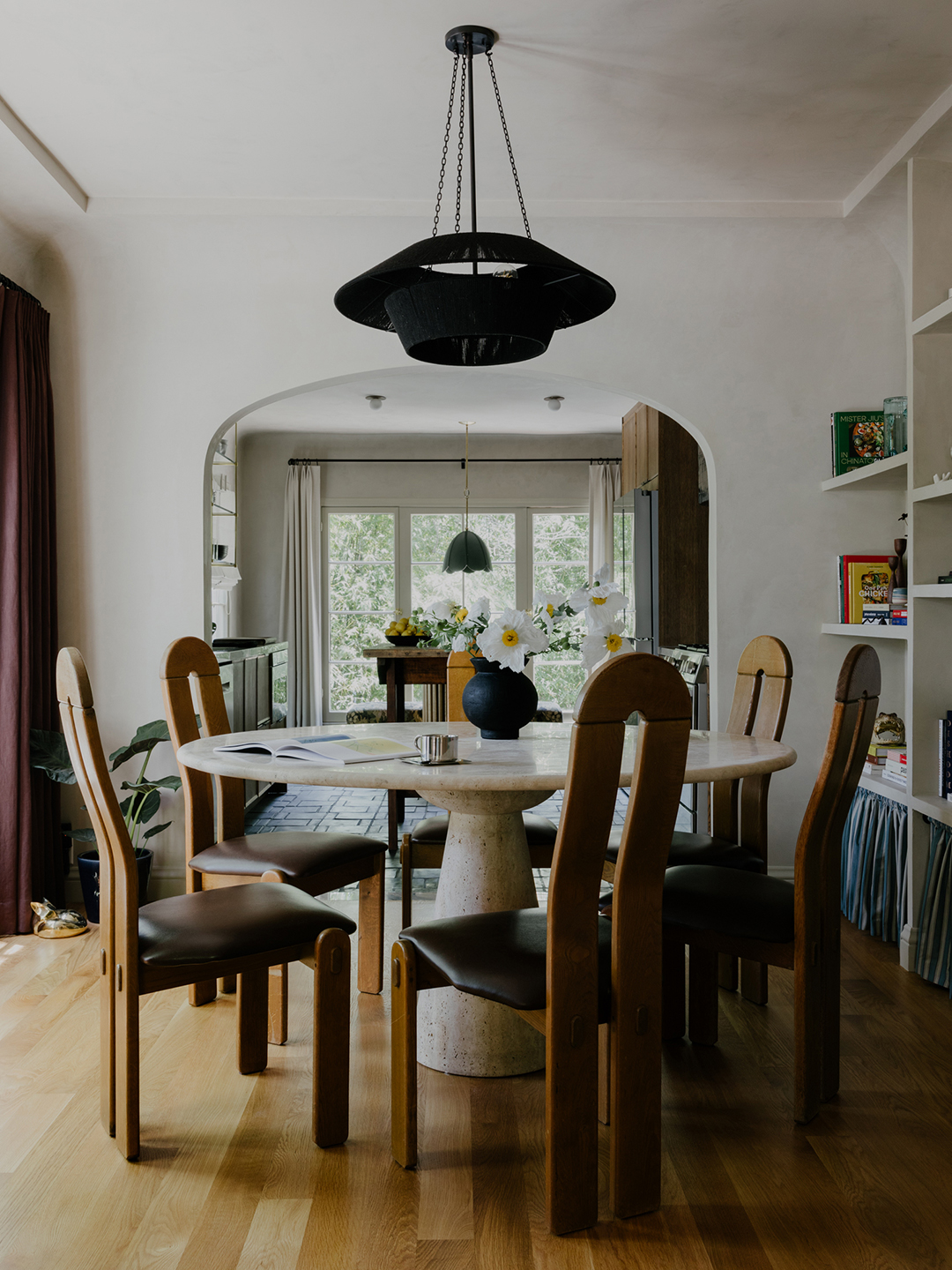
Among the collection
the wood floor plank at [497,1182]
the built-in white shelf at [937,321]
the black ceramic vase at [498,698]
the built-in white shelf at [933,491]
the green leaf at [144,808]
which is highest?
the built-in white shelf at [937,321]

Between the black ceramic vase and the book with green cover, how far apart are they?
193 cm

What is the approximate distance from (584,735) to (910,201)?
7.74 feet

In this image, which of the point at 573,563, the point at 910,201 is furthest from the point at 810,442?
the point at 573,563

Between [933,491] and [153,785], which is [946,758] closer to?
[933,491]

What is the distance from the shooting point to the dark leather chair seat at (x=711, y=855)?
8.03 ft

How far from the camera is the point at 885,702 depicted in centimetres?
375

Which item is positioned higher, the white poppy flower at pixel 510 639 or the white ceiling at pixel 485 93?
the white ceiling at pixel 485 93

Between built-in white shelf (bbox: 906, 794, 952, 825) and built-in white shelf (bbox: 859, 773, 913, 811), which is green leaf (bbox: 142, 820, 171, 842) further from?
built-in white shelf (bbox: 906, 794, 952, 825)

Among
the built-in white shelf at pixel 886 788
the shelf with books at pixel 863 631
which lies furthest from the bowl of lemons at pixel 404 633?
the built-in white shelf at pixel 886 788

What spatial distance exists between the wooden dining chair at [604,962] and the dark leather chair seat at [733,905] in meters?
0.34

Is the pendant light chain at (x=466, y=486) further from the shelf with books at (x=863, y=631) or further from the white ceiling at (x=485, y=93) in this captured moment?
the shelf with books at (x=863, y=631)

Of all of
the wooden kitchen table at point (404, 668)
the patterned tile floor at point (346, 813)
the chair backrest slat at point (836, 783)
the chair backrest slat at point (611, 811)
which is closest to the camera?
the chair backrest slat at point (611, 811)

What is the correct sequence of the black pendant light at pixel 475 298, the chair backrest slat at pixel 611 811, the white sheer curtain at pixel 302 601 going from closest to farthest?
the chair backrest slat at pixel 611 811
the black pendant light at pixel 475 298
the white sheer curtain at pixel 302 601

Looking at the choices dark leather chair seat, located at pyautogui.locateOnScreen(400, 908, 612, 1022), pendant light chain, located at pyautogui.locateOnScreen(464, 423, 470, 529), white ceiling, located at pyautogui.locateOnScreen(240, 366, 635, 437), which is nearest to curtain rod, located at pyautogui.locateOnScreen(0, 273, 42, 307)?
white ceiling, located at pyautogui.locateOnScreen(240, 366, 635, 437)
